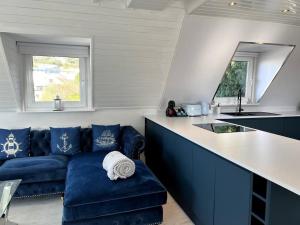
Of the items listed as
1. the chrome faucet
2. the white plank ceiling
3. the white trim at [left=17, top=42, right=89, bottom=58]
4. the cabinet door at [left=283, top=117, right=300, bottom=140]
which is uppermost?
the white plank ceiling

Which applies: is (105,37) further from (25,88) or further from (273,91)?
(273,91)

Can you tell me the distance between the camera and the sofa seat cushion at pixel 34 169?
2.29 m

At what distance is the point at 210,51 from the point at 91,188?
2.17m

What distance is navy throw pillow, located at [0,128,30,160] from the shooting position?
2682 millimetres

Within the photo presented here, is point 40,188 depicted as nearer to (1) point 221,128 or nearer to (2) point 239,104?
(1) point 221,128

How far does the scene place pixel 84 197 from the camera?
1799mm

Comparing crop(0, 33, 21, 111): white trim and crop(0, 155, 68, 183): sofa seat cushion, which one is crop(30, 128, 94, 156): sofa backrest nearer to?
crop(0, 155, 68, 183): sofa seat cushion

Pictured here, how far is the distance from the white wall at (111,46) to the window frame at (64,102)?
0.13 m

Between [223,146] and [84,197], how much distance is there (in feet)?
3.73

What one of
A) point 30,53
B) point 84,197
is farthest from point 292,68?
point 30,53

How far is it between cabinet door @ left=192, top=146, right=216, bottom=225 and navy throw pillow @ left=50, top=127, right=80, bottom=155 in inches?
61.8

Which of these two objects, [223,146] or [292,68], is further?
[292,68]

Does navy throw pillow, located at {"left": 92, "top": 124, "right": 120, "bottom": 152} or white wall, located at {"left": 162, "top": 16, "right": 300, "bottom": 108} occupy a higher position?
white wall, located at {"left": 162, "top": 16, "right": 300, "bottom": 108}

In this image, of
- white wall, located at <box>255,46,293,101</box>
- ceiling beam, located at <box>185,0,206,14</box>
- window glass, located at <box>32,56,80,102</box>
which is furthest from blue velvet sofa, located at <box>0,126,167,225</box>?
white wall, located at <box>255,46,293,101</box>
